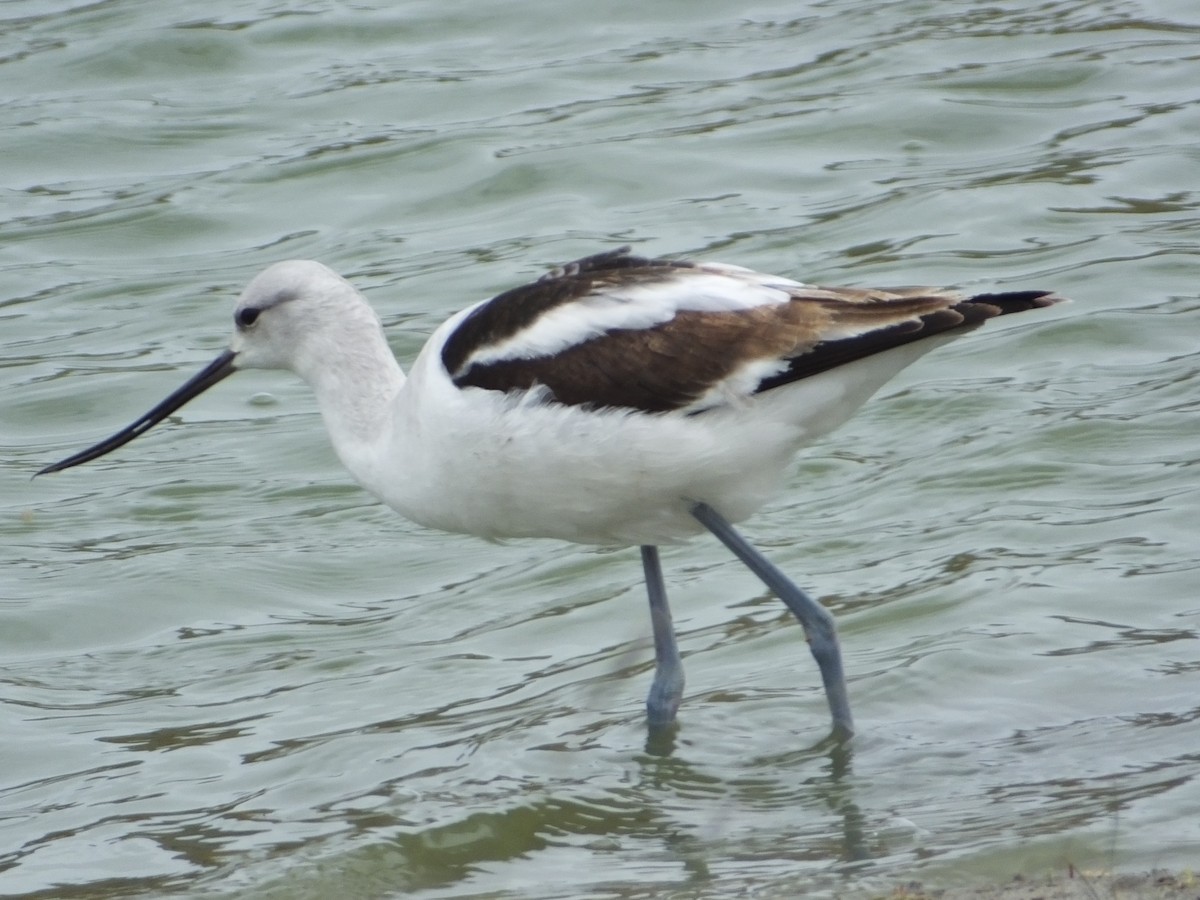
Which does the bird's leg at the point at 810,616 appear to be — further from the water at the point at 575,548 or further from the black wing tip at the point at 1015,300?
the black wing tip at the point at 1015,300

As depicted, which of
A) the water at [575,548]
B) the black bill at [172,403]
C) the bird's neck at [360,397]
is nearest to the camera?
the water at [575,548]

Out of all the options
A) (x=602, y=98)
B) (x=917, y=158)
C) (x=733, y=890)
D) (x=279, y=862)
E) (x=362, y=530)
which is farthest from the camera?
(x=602, y=98)

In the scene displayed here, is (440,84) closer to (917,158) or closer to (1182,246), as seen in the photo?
(917,158)

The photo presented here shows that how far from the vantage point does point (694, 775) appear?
17.9 ft

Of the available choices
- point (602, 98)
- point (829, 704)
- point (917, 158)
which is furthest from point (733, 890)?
point (602, 98)

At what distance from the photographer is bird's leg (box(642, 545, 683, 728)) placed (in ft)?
19.2

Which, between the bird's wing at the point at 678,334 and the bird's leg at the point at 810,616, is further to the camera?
the bird's leg at the point at 810,616

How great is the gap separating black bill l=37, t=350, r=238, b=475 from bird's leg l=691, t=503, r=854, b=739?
69.7 inches

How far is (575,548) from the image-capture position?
25.2ft

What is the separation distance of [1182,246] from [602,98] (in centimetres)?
412

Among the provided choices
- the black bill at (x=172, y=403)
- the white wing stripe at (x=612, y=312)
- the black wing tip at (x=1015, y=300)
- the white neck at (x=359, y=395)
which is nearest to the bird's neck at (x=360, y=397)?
the white neck at (x=359, y=395)

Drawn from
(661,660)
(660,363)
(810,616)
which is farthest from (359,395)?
(810,616)

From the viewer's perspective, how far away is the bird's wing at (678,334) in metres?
5.27

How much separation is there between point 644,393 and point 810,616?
963 millimetres
